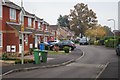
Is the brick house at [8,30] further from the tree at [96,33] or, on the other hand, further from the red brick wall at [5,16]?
the tree at [96,33]

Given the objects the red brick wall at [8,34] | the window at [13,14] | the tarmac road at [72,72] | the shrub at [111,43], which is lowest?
the tarmac road at [72,72]

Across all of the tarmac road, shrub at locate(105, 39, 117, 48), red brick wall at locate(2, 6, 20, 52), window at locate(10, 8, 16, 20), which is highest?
window at locate(10, 8, 16, 20)

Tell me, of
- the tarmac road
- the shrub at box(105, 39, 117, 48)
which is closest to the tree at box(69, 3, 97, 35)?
the shrub at box(105, 39, 117, 48)

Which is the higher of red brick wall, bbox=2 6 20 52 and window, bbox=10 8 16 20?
window, bbox=10 8 16 20

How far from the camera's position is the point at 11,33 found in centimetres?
3588

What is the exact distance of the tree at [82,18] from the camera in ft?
348

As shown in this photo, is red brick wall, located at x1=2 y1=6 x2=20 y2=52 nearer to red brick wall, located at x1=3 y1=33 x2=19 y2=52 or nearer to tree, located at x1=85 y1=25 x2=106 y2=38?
red brick wall, located at x1=3 y1=33 x2=19 y2=52

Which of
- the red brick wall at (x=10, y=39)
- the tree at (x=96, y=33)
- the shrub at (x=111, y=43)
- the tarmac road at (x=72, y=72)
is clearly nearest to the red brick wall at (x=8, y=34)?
the red brick wall at (x=10, y=39)

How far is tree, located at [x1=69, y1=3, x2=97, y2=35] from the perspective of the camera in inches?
4176

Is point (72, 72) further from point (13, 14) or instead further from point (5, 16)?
point (13, 14)

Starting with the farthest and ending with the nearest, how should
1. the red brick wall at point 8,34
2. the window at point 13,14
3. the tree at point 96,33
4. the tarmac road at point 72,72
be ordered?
the tree at point 96,33, the window at point 13,14, the red brick wall at point 8,34, the tarmac road at point 72,72

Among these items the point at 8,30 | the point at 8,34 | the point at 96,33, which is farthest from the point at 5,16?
the point at 96,33

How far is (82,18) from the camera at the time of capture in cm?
10662

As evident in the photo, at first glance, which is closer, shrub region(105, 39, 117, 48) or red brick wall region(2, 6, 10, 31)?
red brick wall region(2, 6, 10, 31)
